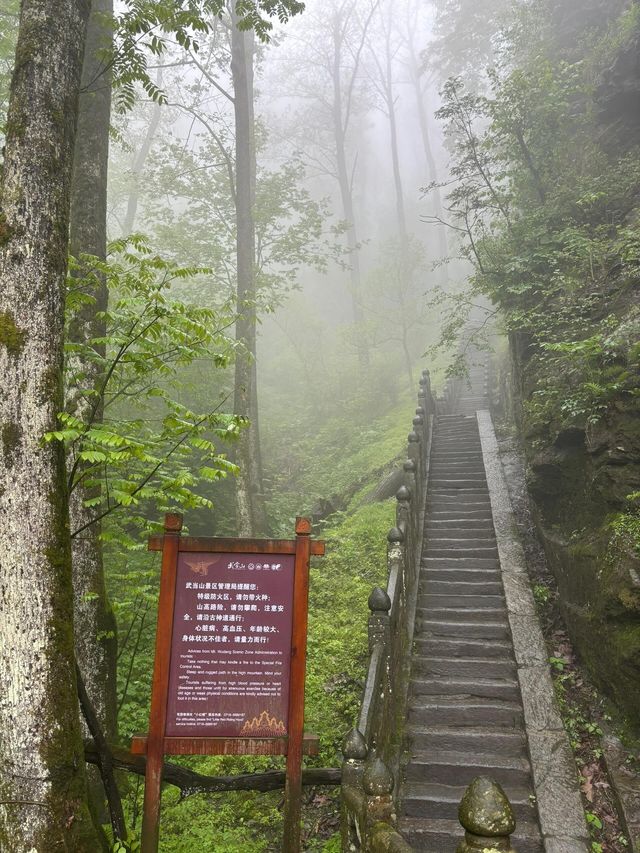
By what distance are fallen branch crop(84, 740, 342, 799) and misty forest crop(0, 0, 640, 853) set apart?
0.03 metres

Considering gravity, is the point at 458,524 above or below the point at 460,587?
above

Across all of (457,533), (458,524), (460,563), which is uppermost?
(458,524)

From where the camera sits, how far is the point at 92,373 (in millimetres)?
5578

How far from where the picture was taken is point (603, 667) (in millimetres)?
6406

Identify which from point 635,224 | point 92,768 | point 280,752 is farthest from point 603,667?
point 635,224

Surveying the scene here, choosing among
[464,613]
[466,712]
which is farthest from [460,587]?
[466,712]

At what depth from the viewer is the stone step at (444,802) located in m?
5.55

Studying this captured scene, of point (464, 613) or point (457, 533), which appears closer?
point (464, 613)

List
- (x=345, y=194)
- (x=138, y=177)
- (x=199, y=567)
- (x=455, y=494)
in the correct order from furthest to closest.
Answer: (x=345, y=194) → (x=138, y=177) → (x=455, y=494) → (x=199, y=567)

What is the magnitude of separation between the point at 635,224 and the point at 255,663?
10054mm

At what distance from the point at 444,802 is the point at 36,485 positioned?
520 cm

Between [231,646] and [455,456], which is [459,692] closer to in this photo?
[231,646]

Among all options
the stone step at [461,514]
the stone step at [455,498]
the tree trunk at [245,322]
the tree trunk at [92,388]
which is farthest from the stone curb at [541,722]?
the tree trunk at [245,322]

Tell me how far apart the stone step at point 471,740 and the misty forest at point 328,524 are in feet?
0.13
